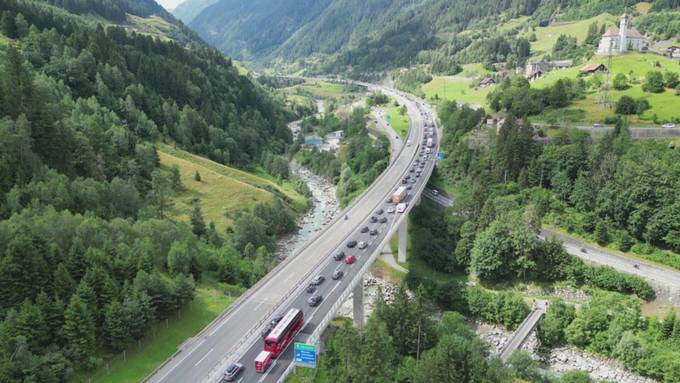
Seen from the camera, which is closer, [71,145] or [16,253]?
[16,253]

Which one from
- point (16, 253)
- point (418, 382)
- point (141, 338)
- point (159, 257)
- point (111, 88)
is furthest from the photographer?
point (111, 88)

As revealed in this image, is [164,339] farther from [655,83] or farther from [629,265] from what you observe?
[655,83]

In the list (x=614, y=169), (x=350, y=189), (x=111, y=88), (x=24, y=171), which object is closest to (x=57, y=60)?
(x=111, y=88)

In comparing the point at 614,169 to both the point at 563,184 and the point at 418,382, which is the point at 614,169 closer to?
the point at 563,184

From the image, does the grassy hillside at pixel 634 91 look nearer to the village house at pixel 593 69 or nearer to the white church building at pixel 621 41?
the village house at pixel 593 69

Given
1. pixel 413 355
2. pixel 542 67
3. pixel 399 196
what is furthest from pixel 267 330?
pixel 542 67

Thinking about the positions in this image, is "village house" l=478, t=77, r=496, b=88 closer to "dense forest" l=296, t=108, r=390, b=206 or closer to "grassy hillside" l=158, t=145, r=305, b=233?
"dense forest" l=296, t=108, r=390, b=206
